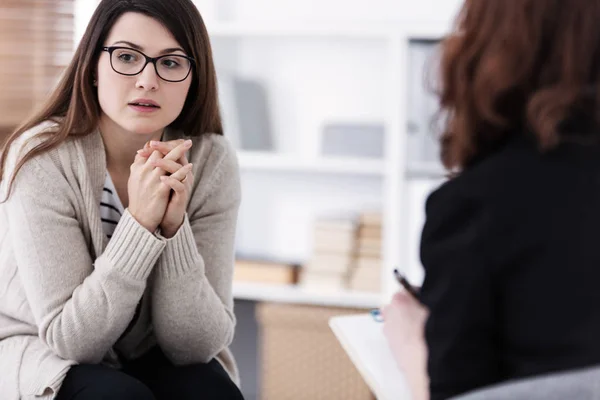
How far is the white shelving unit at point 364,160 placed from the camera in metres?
2.51

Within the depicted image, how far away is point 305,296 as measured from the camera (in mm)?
2582

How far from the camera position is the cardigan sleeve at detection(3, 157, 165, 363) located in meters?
1.39

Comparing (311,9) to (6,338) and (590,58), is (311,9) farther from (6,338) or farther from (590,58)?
(590,58)

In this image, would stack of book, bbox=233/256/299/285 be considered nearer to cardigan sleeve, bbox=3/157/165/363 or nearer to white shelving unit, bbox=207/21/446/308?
white shelving unit, bbox=207/21/446/308

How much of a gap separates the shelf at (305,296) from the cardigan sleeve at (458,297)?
5.41ft

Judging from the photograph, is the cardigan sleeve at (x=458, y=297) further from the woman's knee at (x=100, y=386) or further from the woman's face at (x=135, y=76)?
the woman's face at (x=135, y=76)

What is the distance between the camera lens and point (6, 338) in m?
1.50

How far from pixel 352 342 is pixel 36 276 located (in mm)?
599

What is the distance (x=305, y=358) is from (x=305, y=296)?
203mm

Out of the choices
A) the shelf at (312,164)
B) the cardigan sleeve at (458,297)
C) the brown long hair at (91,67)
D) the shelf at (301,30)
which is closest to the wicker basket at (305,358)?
the shelf at (312,164)

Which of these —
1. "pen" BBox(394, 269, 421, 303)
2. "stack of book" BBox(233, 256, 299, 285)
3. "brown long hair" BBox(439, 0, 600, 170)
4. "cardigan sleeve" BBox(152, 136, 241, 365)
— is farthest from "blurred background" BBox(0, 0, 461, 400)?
"brown long hair" BBox(439, 0, 600, 170)

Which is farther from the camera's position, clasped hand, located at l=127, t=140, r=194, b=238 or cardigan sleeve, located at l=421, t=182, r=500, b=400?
clasped hand, located at l=127, t=140, r=194, b=238

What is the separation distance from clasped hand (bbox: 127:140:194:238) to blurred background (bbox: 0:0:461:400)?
117 centimetres

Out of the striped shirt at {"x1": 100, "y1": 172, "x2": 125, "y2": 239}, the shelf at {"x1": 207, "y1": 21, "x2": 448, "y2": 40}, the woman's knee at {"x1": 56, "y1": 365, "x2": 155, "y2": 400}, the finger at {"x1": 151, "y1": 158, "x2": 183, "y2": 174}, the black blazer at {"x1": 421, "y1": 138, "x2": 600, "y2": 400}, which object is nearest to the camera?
the black blazer at {"x1": 421, "y1": 138, "x2": 600, "y2": 400}
